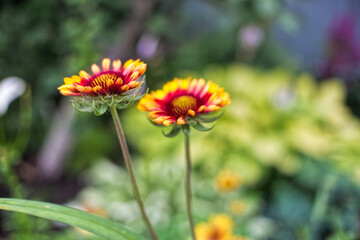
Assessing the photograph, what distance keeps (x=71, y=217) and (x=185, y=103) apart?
0.58 ft

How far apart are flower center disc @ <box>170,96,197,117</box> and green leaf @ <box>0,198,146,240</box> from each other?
14 centimetres

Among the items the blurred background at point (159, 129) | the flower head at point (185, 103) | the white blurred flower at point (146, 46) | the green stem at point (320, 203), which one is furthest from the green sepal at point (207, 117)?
the white blurred flower at point (146, 46)

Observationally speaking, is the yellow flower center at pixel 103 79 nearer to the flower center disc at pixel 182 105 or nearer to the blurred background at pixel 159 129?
the flower center disc at pixel 182 105

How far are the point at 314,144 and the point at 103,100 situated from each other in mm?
1584

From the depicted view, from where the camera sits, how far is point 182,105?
0.42 metres

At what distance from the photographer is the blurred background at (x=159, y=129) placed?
1431 millimetres

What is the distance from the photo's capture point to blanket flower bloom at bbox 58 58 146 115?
350 mm

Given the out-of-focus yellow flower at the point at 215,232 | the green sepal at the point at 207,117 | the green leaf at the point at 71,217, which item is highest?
the out-of-focus yellow flower at the point at 215,232

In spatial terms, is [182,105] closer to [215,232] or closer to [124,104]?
[124,104]

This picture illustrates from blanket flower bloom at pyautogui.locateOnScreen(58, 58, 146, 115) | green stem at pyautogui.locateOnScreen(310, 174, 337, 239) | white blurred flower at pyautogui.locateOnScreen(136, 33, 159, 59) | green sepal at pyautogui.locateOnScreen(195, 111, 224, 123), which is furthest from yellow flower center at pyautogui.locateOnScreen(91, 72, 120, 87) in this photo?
white blurred flower at pyautogui.locateOnScreen(136, 33, 159, 59)

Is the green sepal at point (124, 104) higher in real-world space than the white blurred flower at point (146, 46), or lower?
lower

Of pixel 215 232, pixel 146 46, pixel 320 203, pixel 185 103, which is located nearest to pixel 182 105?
pixel 185 103

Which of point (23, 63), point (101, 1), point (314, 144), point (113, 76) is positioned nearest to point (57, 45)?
point (23, 63)

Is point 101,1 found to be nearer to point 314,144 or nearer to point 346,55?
point 314,144
